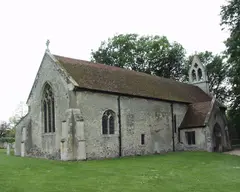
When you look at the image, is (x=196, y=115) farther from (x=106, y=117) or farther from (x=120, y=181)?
(x=120, y=181)

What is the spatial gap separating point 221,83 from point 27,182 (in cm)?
4861

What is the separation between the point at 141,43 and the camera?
186ft

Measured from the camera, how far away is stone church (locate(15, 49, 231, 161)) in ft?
83.4

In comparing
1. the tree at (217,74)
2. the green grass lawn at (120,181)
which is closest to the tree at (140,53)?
the tree at (217,74)

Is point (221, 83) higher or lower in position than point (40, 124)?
higher

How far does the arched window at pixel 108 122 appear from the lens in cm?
2705

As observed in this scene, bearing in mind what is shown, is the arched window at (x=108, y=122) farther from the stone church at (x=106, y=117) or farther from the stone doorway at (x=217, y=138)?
the stone doorway at (x=217, y=138)

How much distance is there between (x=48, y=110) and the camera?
28.7 meters

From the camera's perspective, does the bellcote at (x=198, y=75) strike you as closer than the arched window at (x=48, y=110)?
No

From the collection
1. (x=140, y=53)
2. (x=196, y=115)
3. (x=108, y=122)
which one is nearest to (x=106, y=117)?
(x=108, y=122)

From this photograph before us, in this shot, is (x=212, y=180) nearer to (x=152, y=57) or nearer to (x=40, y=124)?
(x=40, y=124)

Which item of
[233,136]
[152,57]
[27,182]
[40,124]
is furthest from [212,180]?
[152,57]

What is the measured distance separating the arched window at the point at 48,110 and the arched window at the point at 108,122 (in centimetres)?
472

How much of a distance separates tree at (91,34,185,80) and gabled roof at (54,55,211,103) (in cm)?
1688
